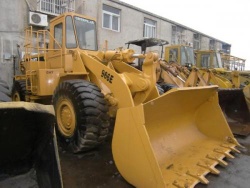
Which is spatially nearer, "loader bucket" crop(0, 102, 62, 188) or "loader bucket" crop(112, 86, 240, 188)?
"loader bucket" crop(0, 102, 62, 188)

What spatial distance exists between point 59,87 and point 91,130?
1069 mm

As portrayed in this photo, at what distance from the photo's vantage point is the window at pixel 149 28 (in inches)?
672

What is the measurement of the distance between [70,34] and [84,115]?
2.19 metres

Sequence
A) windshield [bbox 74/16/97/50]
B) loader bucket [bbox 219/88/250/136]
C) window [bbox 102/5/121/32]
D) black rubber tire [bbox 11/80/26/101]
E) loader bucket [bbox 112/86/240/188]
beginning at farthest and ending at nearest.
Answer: window [bbox 102/5/121/32]
black rubber tire [bbox 11/80/26/101]
loader bucket [bbox 219/88/250/136]
windshield [bbox 74/16/97/50]
loader bucket [bbox 112/86/240/188]

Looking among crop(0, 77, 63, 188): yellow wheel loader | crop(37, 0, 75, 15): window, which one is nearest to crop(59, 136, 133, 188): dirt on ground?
crop(0, 77, 63, 188): yellow wheel loader

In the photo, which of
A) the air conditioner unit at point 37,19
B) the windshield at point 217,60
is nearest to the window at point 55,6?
the air conditioner unit at point 37,19

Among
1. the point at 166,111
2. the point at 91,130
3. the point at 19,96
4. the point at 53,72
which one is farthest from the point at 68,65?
the point at 19,96

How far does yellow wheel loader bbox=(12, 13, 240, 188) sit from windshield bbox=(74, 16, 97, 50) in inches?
18.2

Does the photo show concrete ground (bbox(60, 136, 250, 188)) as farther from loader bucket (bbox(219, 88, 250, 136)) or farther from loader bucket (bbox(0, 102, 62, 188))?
A: loader bucket (bbox(219, 88, 250, 136))

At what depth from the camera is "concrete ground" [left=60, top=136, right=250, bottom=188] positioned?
3.14 meters

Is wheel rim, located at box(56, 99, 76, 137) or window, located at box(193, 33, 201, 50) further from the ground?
window, located at box(193, 33, 201, 50)

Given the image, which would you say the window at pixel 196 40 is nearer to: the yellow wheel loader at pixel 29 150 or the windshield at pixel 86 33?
the windshield at pixel 86 33

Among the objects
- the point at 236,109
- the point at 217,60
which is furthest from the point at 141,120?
the point at 217,60

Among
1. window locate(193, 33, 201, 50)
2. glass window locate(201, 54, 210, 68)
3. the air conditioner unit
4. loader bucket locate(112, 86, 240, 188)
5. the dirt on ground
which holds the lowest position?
the dirt on ground
